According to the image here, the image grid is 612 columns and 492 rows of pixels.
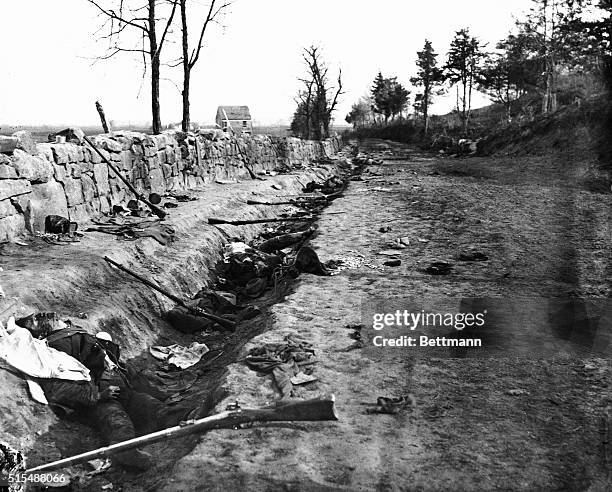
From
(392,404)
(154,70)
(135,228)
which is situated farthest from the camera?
(154,70)

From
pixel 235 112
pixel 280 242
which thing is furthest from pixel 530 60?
pixel 235 112

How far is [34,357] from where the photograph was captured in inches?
186

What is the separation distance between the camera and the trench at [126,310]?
419cm

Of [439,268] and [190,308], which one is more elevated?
[439,268]

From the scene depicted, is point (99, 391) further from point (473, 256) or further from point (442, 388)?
point (473, 256)

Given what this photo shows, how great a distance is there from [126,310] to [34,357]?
84.1 inches

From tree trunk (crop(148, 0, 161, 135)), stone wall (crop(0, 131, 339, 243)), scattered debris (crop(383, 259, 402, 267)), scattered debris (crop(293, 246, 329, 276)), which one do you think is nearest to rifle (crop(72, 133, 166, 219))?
stone wall (crop(0, 131, 339, 243))

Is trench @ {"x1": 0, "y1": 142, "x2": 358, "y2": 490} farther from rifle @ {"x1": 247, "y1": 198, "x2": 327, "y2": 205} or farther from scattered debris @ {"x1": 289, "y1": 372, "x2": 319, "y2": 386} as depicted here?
rifle @ {"x1": 247, "y1": 198, "x2": 327, "y2": 205}

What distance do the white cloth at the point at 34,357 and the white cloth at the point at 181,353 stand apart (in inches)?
54.2

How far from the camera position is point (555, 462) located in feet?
11.4

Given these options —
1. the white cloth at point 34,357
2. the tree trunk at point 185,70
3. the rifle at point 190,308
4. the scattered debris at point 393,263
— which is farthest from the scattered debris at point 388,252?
the tree trunk at point 185,70

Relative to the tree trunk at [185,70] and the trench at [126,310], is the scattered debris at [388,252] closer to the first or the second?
the trench at [126,310]

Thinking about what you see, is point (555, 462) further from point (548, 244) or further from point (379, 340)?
point (548, 244)

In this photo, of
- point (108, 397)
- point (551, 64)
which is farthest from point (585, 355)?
point (551, 64)
